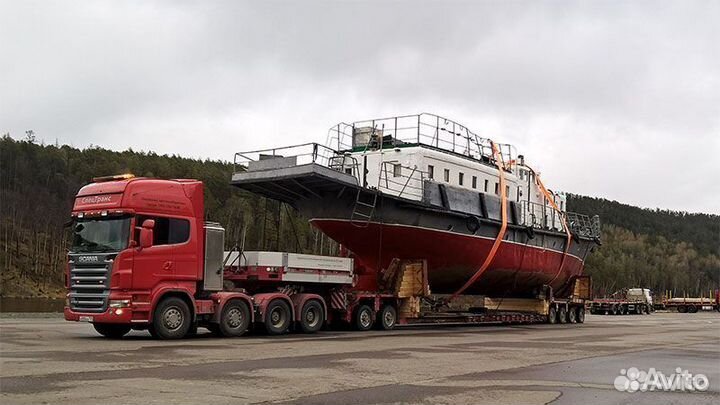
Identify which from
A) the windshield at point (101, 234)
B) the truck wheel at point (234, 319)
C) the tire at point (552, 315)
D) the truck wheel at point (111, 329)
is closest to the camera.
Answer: the windshield at point (101, 234)

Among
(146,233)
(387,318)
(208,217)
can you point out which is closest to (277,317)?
(146,233)

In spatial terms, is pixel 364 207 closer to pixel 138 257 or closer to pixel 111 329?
pixel 138 257

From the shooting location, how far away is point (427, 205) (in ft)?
75.4

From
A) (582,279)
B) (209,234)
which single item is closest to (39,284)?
(582,279)

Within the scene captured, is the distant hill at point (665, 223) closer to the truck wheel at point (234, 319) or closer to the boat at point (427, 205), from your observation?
the boat at point (427, 205)

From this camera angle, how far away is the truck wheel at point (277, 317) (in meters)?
18.3

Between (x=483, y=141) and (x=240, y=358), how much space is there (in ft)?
58.2

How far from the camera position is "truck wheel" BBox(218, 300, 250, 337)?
1722cm

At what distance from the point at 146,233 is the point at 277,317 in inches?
187

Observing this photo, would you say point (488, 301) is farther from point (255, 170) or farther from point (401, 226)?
point (255, 170)

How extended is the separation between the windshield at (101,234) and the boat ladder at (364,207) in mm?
7678

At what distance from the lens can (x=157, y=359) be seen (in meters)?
11.7

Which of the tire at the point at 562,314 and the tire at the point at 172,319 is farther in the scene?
the tire at the point at 562,314
